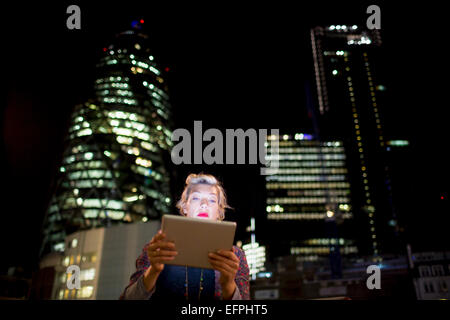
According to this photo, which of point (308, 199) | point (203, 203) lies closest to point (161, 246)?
point (203, 203)

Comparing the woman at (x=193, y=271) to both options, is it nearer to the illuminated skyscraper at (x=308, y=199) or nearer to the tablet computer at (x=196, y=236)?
the tablet computer at (x=196, y=236)

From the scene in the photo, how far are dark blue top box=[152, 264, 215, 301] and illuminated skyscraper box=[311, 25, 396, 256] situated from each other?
74506 millimetres

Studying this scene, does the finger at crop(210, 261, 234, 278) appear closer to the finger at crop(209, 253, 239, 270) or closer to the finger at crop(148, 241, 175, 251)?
the finger at crop(209, 253, 239, 270)

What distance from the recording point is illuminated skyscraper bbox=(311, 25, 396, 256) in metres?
75.9

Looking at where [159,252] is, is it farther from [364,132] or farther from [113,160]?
[364,132]

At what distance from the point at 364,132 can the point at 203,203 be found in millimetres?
87336

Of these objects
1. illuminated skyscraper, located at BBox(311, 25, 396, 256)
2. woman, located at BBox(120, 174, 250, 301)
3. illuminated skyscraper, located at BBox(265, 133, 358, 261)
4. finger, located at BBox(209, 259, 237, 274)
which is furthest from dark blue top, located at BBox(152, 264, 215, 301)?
illuminated skyscraper, located at BBox(265, 133, 358, 261)

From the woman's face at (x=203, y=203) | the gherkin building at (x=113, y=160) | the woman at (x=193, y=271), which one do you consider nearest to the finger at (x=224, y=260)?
the woman at (x=193, y=271)

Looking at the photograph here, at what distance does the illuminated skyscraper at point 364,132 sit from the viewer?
75938 millimetres

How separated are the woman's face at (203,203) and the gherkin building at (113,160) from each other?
6891 centimetres

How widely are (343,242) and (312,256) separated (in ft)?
31.7

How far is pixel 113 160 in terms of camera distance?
73.8m
